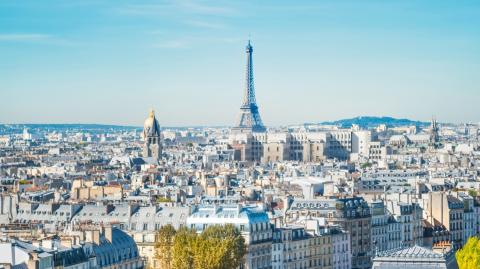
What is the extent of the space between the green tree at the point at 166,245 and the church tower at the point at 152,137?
117 metres

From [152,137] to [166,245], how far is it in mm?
123233

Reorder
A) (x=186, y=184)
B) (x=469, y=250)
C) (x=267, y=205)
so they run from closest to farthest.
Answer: (x=469, y=250)
(x=267, y=205)
(x=186, y=184)

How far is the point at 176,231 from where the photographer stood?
67.9 m

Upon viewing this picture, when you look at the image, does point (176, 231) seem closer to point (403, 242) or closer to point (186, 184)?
point (403, 242)

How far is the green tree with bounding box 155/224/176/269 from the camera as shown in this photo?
217 feet

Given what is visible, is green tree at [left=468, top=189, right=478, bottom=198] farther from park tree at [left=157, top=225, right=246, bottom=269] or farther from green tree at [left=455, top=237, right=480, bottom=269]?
green tree at [left=455, top=237, right=480, bottom=269]

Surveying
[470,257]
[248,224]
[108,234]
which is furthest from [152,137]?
[470,257]

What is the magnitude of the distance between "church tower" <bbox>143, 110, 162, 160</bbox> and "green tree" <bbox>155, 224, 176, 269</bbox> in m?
117

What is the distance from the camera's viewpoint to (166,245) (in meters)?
66.6

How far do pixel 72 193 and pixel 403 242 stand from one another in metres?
25.0

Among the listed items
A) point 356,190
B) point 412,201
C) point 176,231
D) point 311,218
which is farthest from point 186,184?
point 176,231

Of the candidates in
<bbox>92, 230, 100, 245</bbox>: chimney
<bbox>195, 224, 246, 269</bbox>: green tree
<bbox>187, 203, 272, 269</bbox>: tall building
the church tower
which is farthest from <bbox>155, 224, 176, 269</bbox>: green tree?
the church tower

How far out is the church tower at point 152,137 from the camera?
185250 mm

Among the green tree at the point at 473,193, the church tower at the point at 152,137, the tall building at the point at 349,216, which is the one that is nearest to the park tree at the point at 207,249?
the tall building at the point at 349,216
